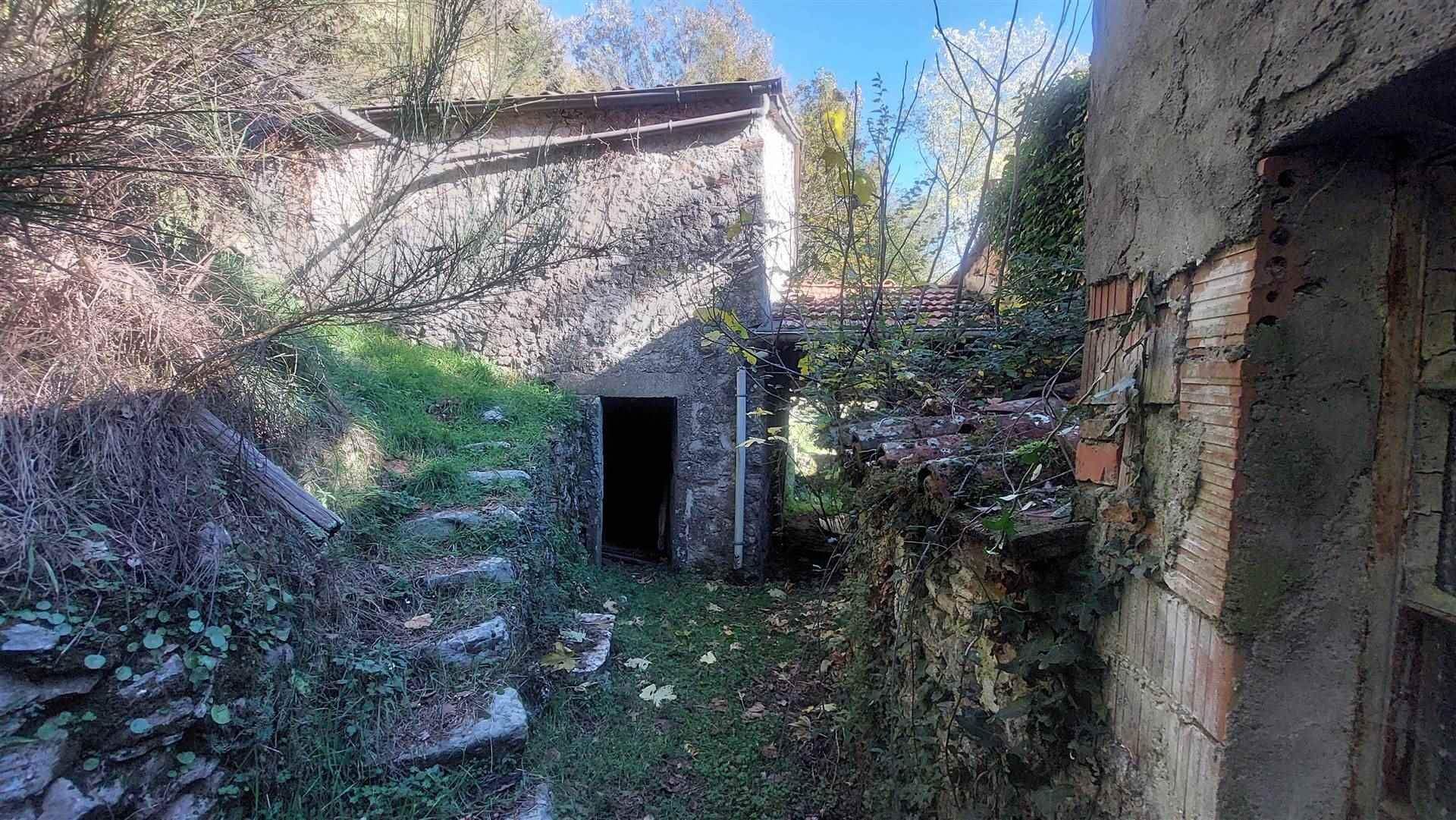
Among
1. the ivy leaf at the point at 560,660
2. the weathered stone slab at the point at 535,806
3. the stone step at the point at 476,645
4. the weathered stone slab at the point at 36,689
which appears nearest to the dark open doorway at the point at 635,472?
the ivy leaf at the point at 560,660

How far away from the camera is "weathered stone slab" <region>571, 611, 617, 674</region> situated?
164 inches

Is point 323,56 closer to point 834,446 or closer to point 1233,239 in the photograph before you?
point 834,446

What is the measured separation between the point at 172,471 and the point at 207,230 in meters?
1.75

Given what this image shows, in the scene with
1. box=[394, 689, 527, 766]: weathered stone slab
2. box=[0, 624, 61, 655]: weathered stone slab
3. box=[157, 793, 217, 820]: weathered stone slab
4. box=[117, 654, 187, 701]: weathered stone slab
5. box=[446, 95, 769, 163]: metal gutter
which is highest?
box=[446, 95, 769, 163]: metal gutter

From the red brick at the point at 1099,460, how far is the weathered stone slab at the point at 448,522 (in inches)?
141

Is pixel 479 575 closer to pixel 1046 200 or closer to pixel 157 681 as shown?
pixel 157 681

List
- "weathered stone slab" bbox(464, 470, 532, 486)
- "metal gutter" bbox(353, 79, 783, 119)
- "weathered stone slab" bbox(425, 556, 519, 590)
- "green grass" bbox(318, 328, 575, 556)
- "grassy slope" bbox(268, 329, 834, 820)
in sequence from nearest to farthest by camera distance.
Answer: "grassy slope" bbox(268, 329, 834, 820), "weathered stone slab" bbox(425, 556, 519, 590), "green grass" bbox(318, 328, 575, 556), "weathered stone slab" bbox(464, 470, 532, 486), "metal gutter" bbox(353, 79, 783, 119)

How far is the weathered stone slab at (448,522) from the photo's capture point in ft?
13.3

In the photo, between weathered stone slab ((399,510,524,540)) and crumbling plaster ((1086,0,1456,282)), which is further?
weathered stone slab ((399,510,524,540))

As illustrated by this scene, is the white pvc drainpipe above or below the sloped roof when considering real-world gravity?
below

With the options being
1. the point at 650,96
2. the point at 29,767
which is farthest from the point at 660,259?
the point at 29,767

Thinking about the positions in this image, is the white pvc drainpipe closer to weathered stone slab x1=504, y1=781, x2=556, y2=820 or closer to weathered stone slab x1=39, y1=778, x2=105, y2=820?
weathered stone slab x1=504, y1=781, x2=556, y2=820

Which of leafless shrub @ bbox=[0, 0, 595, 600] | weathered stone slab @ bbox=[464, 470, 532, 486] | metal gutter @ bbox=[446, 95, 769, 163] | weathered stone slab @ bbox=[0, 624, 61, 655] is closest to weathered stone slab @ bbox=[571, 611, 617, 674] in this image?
weathered stone slab @ bbox=[464, 470, 532, 486]

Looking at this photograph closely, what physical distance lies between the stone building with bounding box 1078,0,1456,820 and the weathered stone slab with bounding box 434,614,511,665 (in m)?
3.09
